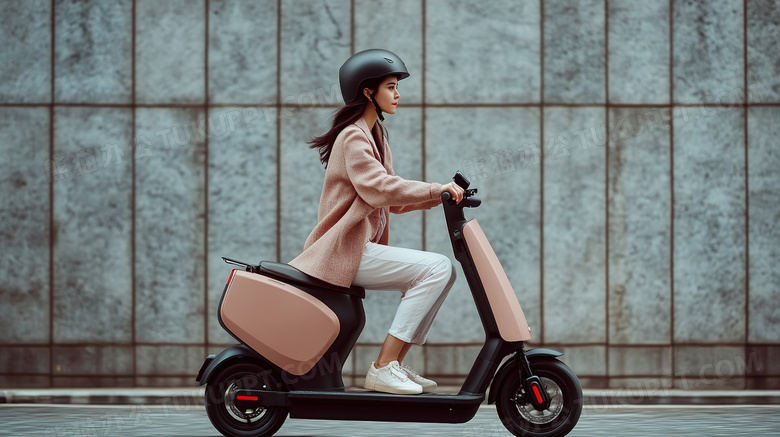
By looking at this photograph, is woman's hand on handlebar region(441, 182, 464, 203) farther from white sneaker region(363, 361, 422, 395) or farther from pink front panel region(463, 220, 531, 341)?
white sneaker region(363, 361, 422, 395)

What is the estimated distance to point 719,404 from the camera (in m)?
8.66

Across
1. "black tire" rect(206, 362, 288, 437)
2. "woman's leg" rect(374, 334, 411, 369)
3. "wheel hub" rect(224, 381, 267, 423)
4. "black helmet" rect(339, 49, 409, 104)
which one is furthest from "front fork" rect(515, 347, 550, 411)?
"black helmet" rect(339, 49, 409, 104)

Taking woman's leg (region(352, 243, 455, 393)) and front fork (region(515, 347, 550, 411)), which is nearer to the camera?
front fork (region(515, 347, 550, 411))

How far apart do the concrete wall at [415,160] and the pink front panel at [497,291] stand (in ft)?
13.8

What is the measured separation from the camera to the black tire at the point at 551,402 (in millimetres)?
5305

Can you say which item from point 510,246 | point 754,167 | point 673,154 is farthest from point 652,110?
point 510,246

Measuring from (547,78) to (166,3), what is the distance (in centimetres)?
362

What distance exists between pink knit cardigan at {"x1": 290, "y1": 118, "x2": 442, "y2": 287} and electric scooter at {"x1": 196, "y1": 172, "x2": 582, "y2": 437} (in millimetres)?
100

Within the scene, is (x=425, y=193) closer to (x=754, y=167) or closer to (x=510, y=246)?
(x=510, y=246)

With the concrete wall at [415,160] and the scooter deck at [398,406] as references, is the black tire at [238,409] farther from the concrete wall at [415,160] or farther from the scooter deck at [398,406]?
the concrete wall at [415,160]

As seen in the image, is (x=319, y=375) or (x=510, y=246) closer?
(x=319, y=375)

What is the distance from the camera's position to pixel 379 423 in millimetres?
7117

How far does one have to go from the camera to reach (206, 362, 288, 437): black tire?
554 cm

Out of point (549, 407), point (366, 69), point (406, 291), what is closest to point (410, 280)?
point (406, 291)
